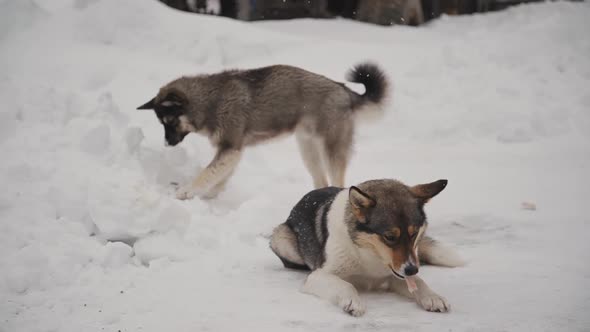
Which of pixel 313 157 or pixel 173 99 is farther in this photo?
pixel 313 157

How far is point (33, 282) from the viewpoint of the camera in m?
3.64

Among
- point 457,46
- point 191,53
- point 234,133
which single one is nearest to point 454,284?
point 234,133

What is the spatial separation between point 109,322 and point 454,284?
2.15 m

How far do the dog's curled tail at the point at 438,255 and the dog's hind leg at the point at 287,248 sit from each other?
0.86 metres

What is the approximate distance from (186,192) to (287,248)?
225 cm

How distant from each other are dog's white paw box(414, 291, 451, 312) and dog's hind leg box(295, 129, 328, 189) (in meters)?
3.36

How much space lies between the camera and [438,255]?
166 inches

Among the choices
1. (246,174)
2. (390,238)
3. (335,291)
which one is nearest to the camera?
(390,238)

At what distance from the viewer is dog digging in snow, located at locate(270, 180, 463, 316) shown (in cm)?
329

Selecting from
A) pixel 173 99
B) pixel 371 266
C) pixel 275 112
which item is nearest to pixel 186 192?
pixel 173 99

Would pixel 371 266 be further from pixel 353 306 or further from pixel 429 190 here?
pixel 429 190

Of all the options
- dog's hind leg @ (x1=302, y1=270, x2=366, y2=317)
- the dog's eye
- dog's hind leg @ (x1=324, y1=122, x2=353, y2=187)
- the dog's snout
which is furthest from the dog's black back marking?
dog's hind leg @ (x1=324, y1=122, x2=353, y2=187)

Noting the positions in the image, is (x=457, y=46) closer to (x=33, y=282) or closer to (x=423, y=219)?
(x=423, y=219)

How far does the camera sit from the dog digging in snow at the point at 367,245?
10.8ft
